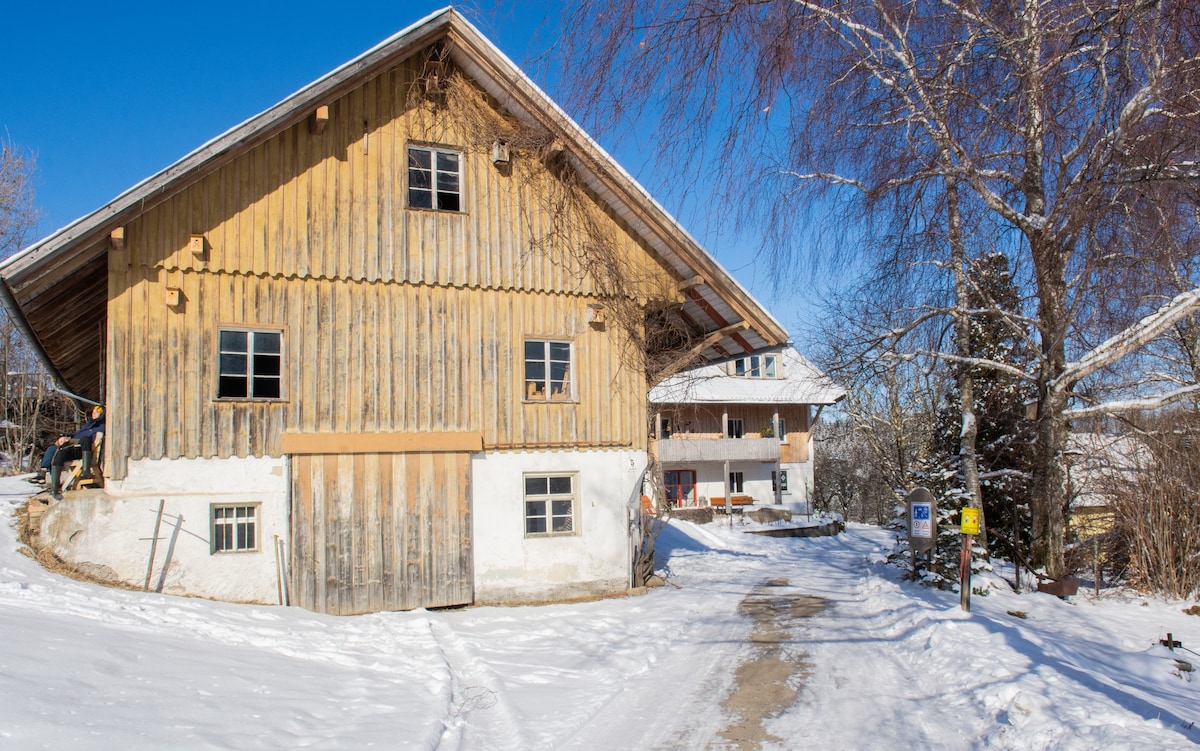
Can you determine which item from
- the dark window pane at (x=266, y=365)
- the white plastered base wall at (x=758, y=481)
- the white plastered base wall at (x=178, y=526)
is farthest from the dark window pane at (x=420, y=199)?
the white plastered base wall at (x=758, y=481)

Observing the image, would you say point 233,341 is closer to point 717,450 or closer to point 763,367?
point 717,450

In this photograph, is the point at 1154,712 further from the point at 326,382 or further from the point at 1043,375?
the point at 326,382

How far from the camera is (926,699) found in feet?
25.5

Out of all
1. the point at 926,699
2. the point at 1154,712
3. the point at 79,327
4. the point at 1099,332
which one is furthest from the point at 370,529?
the point at 1099,332

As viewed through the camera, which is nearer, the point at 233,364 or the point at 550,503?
the point at 233,364

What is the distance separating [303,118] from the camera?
12633 millimetres

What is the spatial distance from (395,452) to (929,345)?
9.61m

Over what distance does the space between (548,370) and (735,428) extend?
92.0 ft

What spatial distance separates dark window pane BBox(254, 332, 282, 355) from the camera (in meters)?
12.4

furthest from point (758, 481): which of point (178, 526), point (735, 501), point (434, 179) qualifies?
point (178, 526)

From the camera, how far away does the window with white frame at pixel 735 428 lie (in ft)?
135

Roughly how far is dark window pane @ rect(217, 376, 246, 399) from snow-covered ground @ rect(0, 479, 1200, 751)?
2.94 m

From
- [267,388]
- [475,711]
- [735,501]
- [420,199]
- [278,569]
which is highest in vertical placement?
[420,199]

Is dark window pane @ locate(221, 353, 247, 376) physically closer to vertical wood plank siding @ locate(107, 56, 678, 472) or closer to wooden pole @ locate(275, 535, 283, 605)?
vertical wood plank siding @ locate(107, 56, 678, 472)
